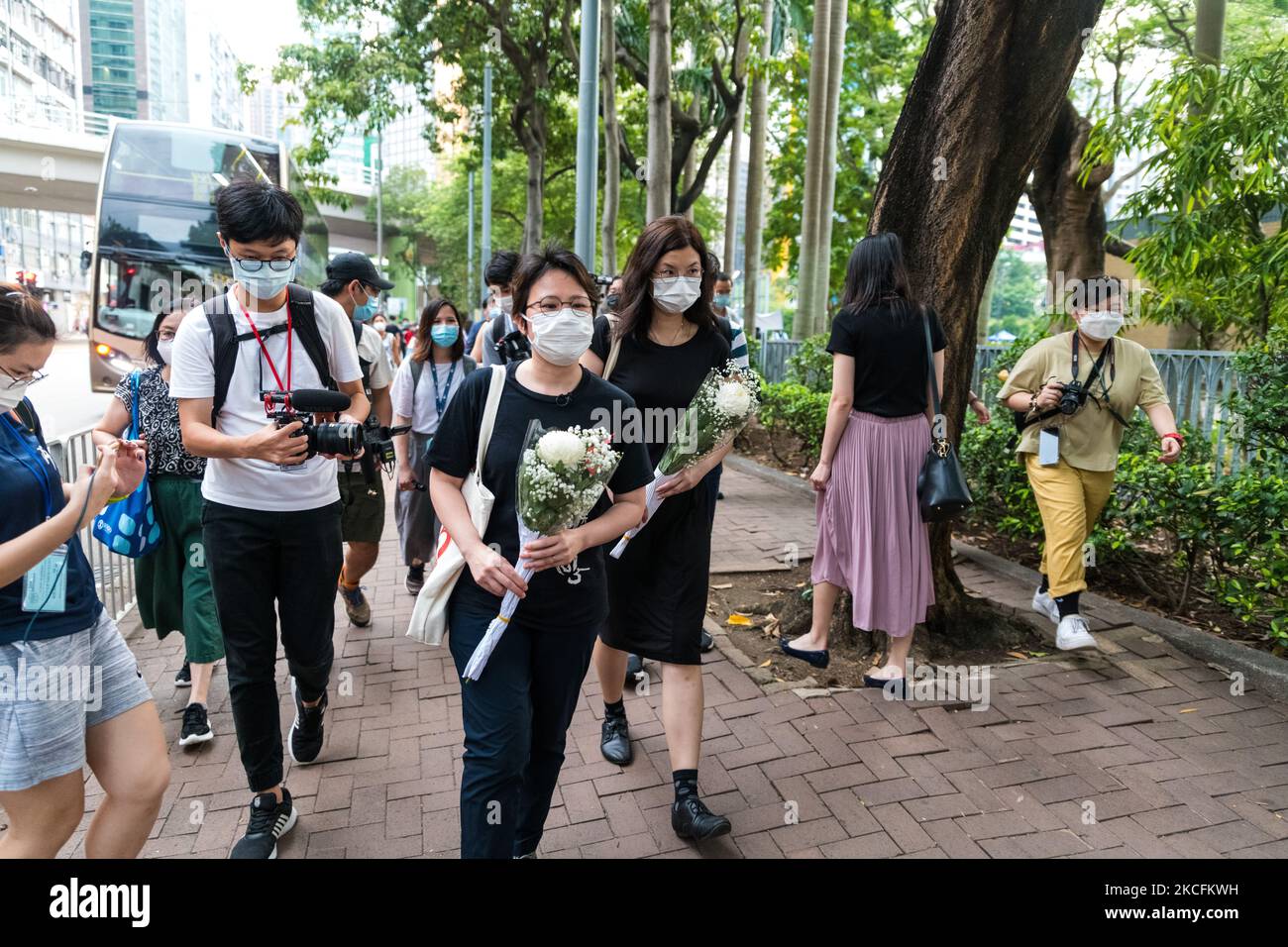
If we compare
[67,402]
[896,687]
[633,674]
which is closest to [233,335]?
[633,674]

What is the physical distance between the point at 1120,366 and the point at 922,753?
2.37 m

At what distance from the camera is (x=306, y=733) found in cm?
372

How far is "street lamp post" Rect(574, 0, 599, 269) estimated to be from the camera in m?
8.71

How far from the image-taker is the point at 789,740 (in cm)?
387

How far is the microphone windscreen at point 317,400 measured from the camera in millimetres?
2939

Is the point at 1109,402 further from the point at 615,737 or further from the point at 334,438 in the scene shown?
the point at 334,438

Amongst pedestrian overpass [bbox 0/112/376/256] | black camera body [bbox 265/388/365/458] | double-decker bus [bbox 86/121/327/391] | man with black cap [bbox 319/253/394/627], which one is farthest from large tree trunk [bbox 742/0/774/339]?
black camera body [bbox 265/388/365/458]

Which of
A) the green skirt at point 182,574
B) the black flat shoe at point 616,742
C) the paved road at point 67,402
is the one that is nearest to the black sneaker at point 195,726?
the green skirt at point 182,574

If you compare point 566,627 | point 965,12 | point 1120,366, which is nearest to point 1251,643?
point 1120,366

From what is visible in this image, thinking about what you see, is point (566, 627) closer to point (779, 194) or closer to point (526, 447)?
point (526, 447)

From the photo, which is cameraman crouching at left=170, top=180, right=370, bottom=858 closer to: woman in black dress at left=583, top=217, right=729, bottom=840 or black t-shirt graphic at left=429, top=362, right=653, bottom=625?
black t-shirt graphic at left=429, top=362, right=653, bottom=625

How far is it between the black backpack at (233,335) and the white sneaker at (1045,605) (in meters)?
3.91

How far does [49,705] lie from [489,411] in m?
1.27

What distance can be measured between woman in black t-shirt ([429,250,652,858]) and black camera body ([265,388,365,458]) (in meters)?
0.42
